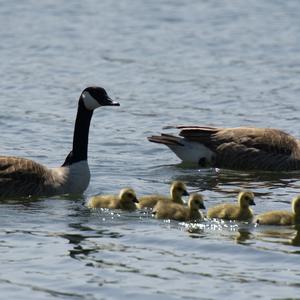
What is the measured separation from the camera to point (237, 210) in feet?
45.2

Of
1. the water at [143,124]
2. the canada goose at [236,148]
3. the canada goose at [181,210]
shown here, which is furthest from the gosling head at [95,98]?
the canada goose at [236,148]

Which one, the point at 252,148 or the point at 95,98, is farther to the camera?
the point at 252,148

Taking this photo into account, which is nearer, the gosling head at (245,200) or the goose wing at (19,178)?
the gosling head at (245,200)

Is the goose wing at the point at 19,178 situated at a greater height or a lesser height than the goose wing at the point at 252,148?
lesser

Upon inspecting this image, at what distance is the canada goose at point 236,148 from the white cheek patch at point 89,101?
2359 mm

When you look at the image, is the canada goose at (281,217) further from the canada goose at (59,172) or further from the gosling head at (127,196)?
the canada goose at (59,172)

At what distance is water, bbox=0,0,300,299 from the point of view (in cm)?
1167

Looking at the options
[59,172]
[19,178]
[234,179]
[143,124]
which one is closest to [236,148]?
[234,179]

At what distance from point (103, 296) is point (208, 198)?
4.84 meters

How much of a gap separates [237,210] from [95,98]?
2935 mm

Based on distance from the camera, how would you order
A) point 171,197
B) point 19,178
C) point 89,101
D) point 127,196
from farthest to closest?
point 89,101 → point 19,178 → point 171,197 → point 127,196

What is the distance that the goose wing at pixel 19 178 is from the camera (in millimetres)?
15070

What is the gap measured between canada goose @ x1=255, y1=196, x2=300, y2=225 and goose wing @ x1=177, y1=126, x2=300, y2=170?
4.40 meters

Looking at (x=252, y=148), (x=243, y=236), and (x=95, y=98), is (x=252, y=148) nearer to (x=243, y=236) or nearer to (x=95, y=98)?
(x=95, y=98)
